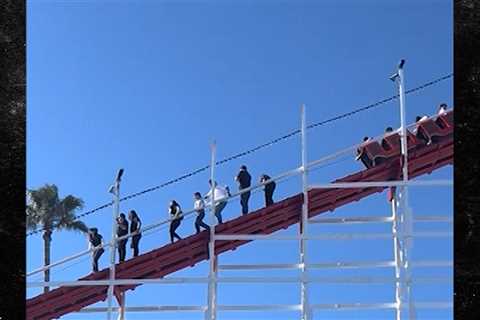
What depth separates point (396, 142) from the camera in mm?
13359

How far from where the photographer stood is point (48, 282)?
12.8 metres

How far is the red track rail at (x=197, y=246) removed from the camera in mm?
13141

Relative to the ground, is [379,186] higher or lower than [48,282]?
higher

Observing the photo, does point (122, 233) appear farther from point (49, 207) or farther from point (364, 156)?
point (49, 207)

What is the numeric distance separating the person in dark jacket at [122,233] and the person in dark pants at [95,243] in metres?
0.24

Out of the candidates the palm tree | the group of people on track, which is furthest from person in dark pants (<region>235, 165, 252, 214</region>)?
the palm tree

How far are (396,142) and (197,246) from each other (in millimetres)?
3076

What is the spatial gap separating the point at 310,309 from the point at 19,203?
434 centimetres

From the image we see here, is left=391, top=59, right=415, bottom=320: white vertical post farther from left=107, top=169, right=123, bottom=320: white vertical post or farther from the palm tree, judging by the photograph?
the palm tree

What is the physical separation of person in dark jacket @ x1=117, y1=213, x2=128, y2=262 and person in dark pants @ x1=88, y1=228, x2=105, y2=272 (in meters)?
0.24

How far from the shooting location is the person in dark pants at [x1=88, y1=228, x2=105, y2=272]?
13227 mm
